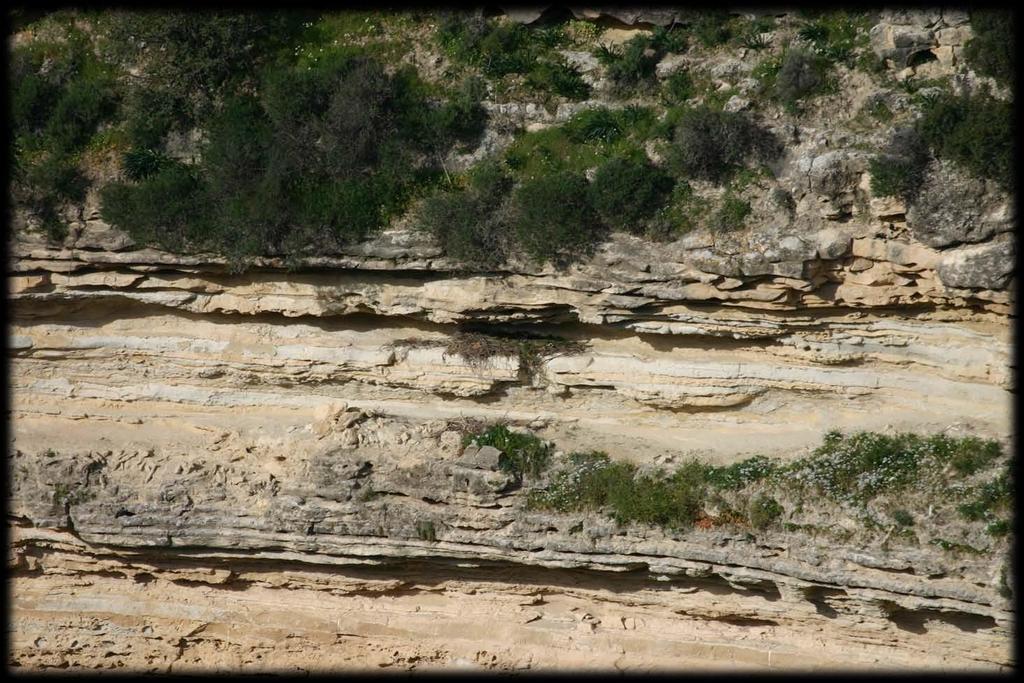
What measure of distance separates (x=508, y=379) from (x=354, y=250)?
2.93 m

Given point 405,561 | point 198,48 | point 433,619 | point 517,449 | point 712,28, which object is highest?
point 712,28

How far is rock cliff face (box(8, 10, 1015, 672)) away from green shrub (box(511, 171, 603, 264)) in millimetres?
266

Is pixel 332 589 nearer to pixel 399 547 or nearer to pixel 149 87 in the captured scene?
pixel 399 547

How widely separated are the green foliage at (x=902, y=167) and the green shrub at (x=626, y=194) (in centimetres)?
289

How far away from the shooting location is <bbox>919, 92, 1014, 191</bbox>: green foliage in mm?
14711

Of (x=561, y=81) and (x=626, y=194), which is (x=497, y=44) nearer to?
(x=561, y=81)

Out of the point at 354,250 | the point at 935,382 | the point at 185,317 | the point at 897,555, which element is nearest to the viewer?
the point at 897,555

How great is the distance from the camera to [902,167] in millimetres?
14953

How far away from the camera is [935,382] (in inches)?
608

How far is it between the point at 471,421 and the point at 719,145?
209 inches

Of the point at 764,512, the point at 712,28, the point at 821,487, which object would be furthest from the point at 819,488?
the point at 712,28

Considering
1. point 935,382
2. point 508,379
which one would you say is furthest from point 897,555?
point 508,379

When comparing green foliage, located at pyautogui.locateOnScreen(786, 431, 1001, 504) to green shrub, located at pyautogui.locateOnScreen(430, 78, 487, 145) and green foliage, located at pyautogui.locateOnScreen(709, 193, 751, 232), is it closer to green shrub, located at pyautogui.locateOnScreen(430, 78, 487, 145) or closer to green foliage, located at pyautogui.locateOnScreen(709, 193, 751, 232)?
green foliage, located at pyautogui.locateOnScreen(709, 193, 751, 232)

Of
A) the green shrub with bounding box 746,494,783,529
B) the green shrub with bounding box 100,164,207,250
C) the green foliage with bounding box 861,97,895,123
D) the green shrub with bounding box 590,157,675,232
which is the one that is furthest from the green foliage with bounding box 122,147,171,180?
the green foliage with bounding box 861,97,895,123
